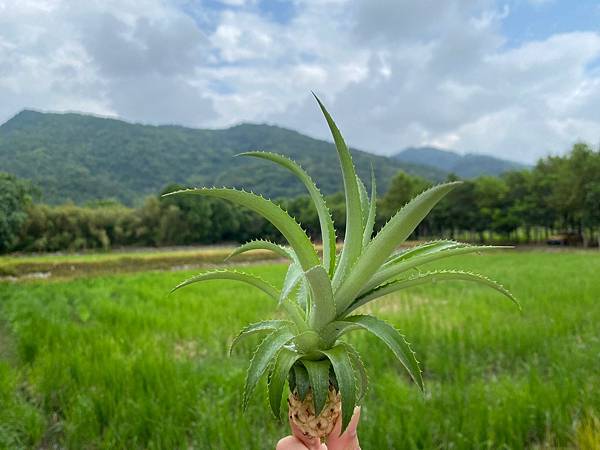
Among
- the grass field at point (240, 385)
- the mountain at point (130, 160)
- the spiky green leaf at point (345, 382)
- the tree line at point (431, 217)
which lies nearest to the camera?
the spiky green leaf at point (345, 382)

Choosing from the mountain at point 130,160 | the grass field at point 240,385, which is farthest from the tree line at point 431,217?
the grass field at point 240,385

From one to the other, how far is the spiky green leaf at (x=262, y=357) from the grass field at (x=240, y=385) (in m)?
2.43

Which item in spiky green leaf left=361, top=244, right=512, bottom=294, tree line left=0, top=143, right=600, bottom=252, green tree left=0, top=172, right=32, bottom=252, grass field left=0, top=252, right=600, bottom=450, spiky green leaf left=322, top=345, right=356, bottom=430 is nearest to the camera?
spiky green leaf left=322, top=345, right=356, bottom=430

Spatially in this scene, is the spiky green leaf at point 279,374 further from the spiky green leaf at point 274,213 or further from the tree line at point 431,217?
the tree line at point 431,217

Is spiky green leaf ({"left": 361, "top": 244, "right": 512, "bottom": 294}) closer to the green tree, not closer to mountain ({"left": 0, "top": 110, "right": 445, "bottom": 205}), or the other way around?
mountain ({"left": 0, "top": 110, "right": 445, "bottom": 205})

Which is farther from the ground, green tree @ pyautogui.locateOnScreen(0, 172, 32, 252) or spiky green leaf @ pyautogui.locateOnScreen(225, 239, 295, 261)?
green tree @ pyautogui.locateOnScreen(0, 172, 32, 252)

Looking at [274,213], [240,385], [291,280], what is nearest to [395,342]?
[291,280]

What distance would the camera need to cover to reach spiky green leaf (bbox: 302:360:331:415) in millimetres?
833

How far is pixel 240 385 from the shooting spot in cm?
436

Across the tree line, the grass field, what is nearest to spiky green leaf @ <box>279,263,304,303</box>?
the grass field

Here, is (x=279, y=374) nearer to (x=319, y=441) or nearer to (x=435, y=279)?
(x=319, y=441)

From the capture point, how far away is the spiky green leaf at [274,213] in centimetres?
88

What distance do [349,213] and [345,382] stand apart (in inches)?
13.4

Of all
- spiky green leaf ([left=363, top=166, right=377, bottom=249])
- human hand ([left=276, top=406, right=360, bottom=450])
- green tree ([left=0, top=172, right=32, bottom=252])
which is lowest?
human hand ([left=276, top=406, right=360, bottom=450])
